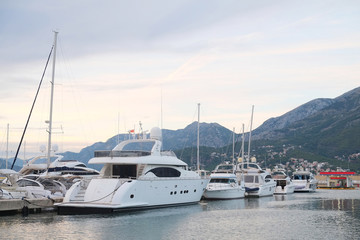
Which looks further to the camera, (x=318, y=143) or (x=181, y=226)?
(x=318, y=143)

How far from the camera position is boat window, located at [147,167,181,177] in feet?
101

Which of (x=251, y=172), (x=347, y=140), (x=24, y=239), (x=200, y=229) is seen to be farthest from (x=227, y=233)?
(x=347, y=140)

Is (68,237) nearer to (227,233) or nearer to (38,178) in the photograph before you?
(227,233)

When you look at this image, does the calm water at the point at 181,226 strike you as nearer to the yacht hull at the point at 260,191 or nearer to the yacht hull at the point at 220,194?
the yacht hull at the point at 220,194

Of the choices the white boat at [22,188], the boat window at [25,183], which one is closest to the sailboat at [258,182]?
the white boat at [22,188]

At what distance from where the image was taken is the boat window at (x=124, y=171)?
30.3 meters

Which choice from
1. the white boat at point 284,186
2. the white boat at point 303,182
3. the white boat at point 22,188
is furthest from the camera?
the white boat at point 303,182

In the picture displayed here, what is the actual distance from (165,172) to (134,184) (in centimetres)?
436

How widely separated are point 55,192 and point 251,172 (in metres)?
25.7

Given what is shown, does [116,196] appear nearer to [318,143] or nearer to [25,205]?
[25,205]

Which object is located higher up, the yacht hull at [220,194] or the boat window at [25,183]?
the boat window at [25,183]

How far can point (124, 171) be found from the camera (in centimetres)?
3058

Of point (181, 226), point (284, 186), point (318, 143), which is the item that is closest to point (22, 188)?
Result: point (181, 226)

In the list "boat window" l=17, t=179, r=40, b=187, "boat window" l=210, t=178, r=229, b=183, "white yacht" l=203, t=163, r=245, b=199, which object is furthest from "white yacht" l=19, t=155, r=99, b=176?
"boat window" l=210, t=178, r=229, b=183
